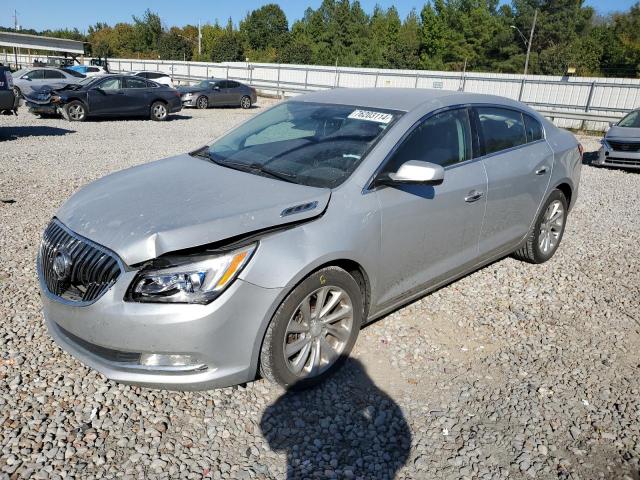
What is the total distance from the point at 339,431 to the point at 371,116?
216 centimetres

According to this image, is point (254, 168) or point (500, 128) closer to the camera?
point (254, 168)

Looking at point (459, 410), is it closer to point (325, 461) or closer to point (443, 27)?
point (325, 461)

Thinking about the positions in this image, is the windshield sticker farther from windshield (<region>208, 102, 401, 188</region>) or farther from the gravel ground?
the gravel ground

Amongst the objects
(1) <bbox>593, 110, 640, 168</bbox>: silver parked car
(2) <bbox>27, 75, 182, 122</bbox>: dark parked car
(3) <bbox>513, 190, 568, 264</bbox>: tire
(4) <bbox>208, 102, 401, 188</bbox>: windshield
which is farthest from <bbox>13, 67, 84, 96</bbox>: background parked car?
(3) <bbox>513, 190, 568, 264</bbox>: tire

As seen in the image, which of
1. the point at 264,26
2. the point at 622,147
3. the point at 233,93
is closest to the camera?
the point at 622,147

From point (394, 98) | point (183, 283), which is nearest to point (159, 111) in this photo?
point (394, 98)

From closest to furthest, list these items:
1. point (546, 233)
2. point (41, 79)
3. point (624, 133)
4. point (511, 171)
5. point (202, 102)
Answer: point (511, 171) < point (546, 233) < point (624, 133) < point (41, 79) < point (202, 102)

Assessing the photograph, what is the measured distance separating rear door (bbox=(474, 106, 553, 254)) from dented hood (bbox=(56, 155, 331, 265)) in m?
1.78

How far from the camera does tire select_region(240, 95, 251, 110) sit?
2389 cm

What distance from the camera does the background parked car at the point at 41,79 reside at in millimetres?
20253

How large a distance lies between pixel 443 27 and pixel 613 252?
6521 centimetres

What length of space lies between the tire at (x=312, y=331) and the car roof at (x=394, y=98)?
145cm

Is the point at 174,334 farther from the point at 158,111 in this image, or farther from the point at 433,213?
the point at 158,111

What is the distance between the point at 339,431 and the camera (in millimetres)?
2889
